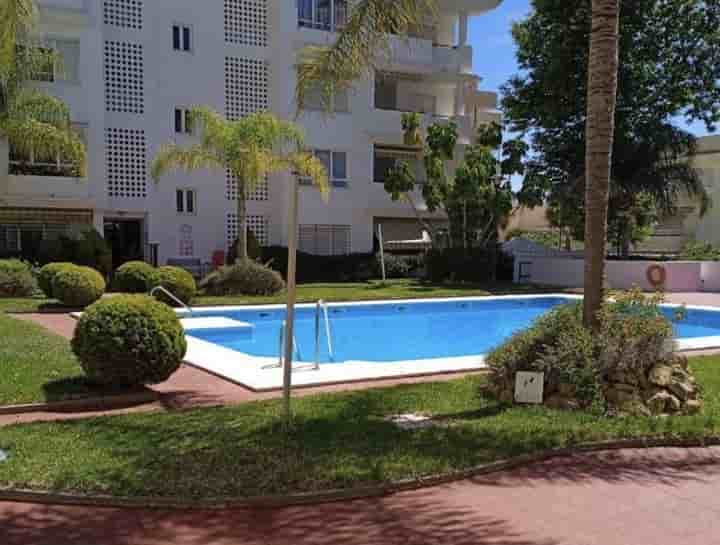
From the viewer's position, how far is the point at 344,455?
21.2ft

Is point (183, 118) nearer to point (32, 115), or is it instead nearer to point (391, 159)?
point (32, 115)

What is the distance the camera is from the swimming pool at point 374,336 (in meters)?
11.4

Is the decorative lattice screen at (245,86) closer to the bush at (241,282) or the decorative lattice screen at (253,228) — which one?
the decorative lattice screen at (253,228)

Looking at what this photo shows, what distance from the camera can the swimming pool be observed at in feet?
37.6

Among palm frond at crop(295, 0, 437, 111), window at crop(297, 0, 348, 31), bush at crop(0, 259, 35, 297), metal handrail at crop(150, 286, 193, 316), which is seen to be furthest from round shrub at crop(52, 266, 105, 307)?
window at crop(297, 0, 348, 31)

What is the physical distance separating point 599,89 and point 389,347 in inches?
367

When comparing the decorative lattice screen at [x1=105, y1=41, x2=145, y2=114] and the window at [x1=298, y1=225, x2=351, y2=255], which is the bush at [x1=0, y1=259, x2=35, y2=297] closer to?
the decorative lattice screen at [x1=105, y1=41, x2=145, y2=114]

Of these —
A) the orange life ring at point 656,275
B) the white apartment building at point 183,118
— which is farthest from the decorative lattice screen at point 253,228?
the orange life ring at point 656,275

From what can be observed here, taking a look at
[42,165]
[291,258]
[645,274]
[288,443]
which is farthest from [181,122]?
[288,443]

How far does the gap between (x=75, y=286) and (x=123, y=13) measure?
562 inches

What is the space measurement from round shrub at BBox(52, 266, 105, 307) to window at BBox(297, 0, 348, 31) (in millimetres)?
16903

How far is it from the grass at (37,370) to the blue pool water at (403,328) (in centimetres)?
350

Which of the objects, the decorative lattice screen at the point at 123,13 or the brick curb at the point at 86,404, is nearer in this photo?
the brick curb at the point at 86,404

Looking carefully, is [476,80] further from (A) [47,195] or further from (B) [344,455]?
(B) [344,455]
